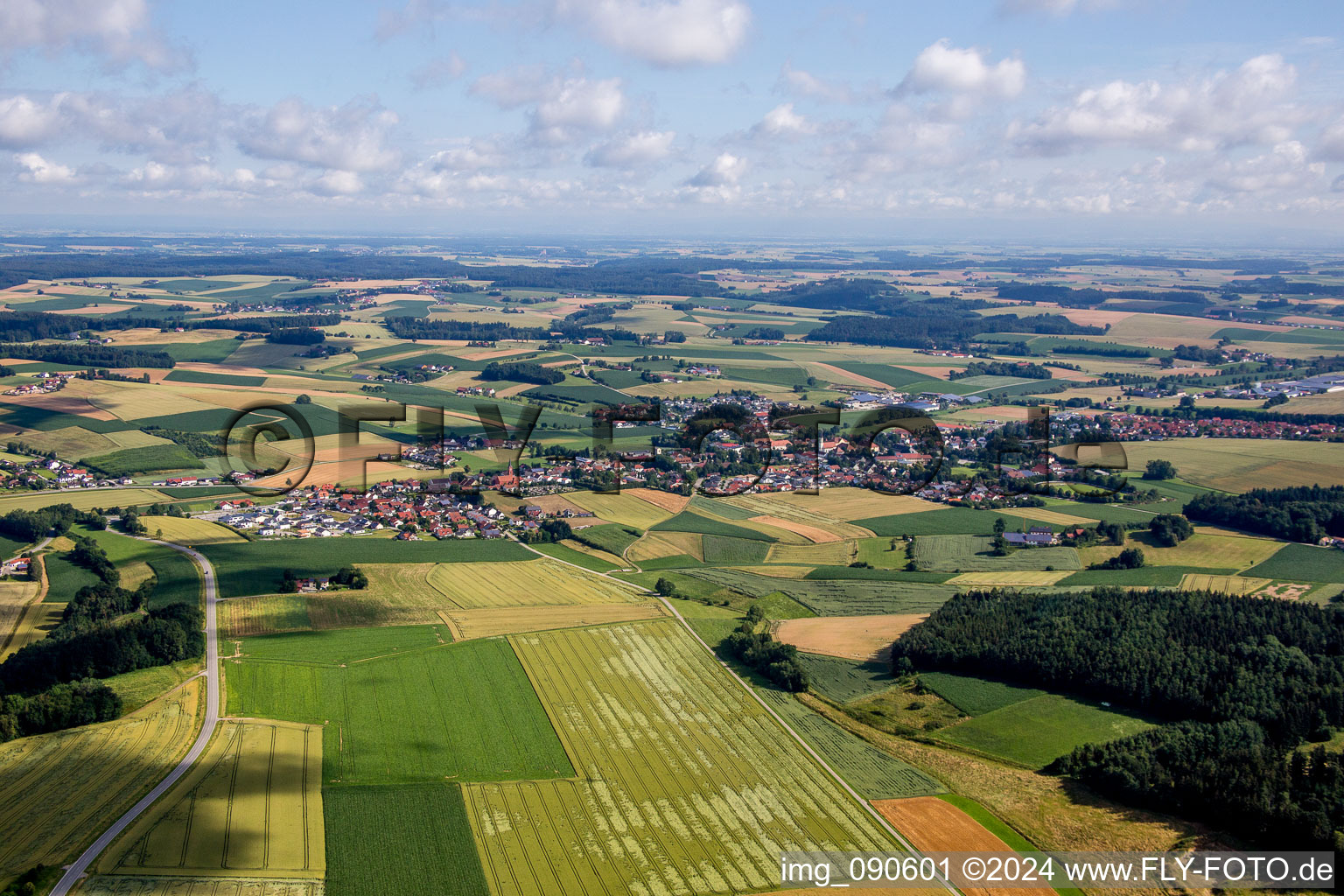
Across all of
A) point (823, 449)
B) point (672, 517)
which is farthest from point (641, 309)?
point (672, 517)

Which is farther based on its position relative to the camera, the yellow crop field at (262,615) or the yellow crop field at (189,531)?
the yellow crop field at (189,531)

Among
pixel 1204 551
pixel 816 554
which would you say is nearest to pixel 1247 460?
pixel 1204 551

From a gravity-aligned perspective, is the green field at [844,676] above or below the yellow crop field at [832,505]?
below

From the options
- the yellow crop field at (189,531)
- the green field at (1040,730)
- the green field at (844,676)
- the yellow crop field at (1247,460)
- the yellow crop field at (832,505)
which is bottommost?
the green field at (844,676)

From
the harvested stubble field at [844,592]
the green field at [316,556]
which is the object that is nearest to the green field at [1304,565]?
the harvested stubble field at [844,592]

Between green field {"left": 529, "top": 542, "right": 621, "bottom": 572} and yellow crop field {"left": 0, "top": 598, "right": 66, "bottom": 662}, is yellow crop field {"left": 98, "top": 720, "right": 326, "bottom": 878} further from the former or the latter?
green field {"left": 529, "top": 542, "right": 621, "bottom": 572}

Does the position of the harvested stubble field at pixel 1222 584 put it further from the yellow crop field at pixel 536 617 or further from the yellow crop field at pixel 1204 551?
the yellow crop field at pixel 536 617

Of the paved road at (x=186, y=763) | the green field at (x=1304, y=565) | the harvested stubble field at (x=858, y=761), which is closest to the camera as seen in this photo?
the paved road at (x=186, y=763)
